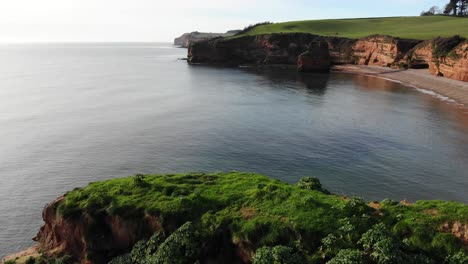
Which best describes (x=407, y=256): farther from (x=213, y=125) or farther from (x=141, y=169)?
(x=213, y=125)

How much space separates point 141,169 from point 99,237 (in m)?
22.1

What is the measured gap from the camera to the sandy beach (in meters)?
87.5

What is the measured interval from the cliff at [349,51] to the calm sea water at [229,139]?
14.7 metres

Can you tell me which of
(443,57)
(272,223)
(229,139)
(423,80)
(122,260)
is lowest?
(229,139)

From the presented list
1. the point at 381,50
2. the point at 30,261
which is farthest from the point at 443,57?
the point at 30,261

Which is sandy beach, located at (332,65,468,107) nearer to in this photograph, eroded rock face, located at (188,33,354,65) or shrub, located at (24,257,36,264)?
eroded rock face, located at (188,33,354,65)

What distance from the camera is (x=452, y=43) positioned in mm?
102312

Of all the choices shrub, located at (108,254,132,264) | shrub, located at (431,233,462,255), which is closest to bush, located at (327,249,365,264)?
shrub, located at (431,233,462,255)

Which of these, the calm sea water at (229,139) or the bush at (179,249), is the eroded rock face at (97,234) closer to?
the bush at (179,249)

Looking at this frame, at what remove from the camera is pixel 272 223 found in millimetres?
20328

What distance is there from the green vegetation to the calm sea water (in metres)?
13.2

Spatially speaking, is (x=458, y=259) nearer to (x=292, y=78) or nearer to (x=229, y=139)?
(x=229, y=139)

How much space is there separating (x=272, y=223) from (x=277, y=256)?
90.8 inches

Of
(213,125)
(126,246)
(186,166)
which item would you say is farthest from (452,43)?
(126,246)
